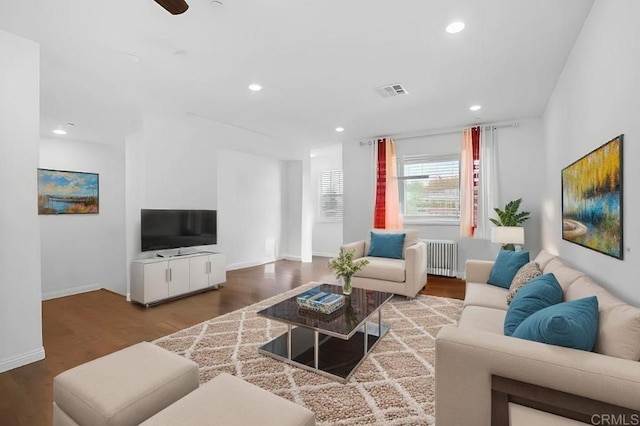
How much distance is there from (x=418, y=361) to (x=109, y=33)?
352cm

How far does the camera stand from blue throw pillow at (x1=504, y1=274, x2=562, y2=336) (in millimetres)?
1683

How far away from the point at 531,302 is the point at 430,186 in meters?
3.98

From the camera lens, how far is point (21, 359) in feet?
7.70

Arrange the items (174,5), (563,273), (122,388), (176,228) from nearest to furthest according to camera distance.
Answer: (122,388), (174,5), (563,273), (176,228)

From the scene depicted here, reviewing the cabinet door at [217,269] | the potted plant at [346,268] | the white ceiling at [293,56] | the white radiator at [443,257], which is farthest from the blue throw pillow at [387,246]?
the cabinet door at [217,269]

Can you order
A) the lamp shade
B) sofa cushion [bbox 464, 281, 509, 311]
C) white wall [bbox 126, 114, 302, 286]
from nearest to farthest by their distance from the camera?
sofa cushion [bbox 464, 281, 509, 311] < the lamp shade < white wall [bbox 126, 114, 302, 286]

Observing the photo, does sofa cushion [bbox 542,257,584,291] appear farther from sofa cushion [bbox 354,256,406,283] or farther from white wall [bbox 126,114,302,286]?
white wall [bbox 126,114,302,286]

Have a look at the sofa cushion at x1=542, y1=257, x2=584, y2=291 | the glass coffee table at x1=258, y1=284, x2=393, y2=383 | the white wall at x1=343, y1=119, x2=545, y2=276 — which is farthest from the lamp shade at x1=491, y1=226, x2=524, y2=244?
the glass coffee table at x1=258, y1=284, x2=393, y2=383

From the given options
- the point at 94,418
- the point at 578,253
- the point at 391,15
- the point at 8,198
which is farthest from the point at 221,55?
the point at 578,253

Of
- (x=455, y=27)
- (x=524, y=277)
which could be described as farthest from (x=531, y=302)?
(x=455, y=27)

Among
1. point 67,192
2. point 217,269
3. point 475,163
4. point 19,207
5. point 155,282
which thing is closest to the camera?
point 19,207

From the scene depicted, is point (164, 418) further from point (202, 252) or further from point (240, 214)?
point (240, 214)

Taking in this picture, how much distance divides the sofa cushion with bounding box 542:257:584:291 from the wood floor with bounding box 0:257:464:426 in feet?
5.88

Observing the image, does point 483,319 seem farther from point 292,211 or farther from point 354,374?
point 292,211
